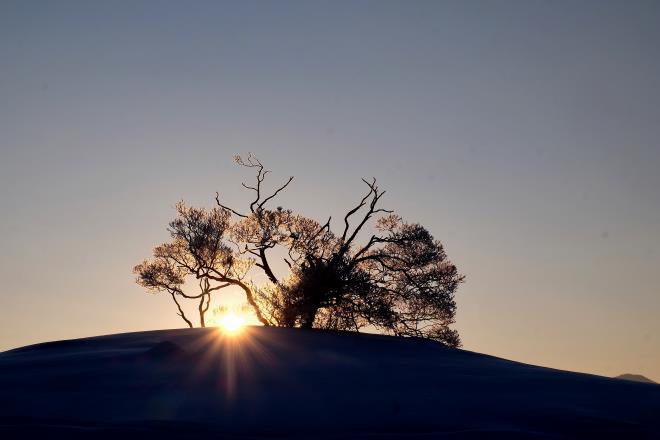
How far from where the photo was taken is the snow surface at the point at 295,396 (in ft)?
45.6

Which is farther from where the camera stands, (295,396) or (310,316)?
(310,316)

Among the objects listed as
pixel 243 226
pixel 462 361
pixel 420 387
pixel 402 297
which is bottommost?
pixel 420 387

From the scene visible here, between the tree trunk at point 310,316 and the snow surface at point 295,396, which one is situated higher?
the tree trunk at point 310,316

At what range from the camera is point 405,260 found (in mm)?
37281

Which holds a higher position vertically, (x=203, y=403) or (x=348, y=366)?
(x=348, y=366)

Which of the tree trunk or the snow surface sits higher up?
the tree trunk

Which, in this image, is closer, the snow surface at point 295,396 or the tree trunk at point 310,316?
the snow surface at point 295,396

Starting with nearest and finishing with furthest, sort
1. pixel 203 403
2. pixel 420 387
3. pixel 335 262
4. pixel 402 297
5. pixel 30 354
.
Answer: pixel 203 403 < pixel 420 387 < pixel 30 354 < pixel 335 262 < pixel 402 297

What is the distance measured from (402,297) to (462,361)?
13.1 metres

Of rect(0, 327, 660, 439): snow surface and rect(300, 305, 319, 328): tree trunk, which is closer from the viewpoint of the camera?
rect(0, 327, 660, 439): snow surface

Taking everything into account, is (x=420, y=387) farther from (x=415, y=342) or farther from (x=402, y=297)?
(x=402, y=297)

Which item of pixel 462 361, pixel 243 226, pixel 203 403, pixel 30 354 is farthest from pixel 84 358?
pixel 243 226

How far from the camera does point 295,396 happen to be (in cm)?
1636

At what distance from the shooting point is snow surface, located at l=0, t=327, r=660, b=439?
45.6ft
